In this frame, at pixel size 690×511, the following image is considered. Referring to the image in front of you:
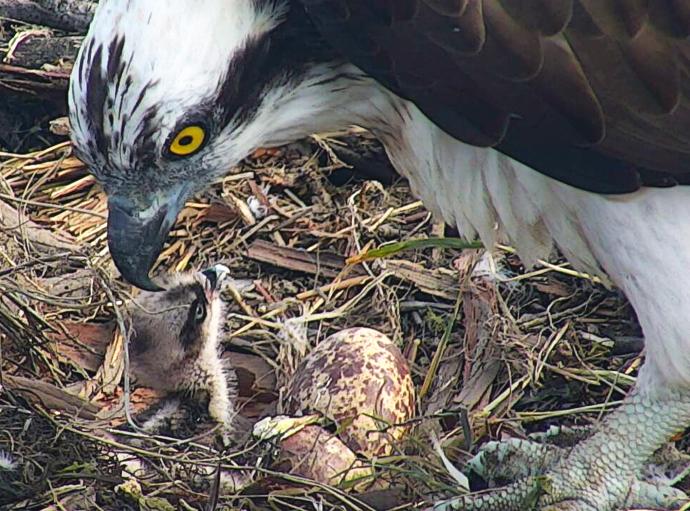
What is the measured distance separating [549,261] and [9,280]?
72.3 inches

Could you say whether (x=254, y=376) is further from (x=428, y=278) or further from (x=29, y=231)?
(x=29, y=231)

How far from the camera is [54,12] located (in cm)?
514

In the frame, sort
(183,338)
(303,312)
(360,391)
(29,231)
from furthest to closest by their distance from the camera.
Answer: (29,231)
(303,312)
(183,338)
(360,391)

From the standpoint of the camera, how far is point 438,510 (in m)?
3.51

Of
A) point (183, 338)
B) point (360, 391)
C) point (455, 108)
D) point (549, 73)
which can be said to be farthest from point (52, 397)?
point (549, 73)

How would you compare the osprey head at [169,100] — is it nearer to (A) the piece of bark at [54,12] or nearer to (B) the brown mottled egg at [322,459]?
(B) the brown mottled egg at [322,459]

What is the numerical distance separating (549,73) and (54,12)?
2796mm

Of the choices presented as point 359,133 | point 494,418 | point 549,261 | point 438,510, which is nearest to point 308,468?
point 438,510

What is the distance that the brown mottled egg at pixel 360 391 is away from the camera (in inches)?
143

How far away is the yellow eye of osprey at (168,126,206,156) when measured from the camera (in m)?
3.13

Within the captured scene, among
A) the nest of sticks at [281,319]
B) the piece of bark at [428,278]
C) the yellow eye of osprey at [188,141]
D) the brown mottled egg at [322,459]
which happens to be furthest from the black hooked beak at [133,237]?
the piece of bark at [428,278]

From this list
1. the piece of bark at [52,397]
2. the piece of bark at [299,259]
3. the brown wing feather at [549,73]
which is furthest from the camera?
the piece of bark at [299,259]

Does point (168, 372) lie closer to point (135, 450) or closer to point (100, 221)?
point (135, 450)

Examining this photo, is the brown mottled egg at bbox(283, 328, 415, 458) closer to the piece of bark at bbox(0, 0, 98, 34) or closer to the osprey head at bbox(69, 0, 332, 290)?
the osprey head at bbox(69, 0, 332, 290)
